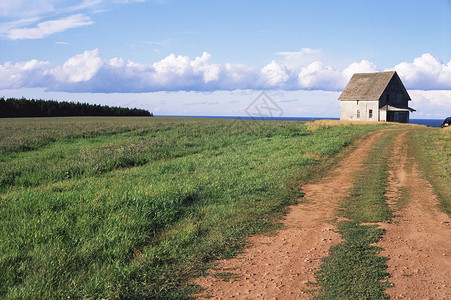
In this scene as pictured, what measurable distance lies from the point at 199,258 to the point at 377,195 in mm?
6138

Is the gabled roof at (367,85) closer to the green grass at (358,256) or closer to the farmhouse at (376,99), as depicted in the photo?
the farmhouse at (376,99)

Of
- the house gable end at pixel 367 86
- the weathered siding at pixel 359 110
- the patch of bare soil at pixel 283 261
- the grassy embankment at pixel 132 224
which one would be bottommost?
the patch of bare soil at pixel 283 261

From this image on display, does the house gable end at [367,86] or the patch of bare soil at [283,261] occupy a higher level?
the house gable end at [367,86]

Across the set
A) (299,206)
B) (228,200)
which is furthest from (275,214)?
(228,200)

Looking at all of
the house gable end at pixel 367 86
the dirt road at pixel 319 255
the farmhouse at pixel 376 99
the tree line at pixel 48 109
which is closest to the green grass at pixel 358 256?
the dirt road at pixel 319 255

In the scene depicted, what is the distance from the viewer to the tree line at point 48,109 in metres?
75.4

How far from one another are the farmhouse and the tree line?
6451 centimetres

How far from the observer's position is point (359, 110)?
55.2m

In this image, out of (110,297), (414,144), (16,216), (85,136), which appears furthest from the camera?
(85,136)

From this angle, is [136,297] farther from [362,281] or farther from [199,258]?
[362,281]

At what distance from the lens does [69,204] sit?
8.05m

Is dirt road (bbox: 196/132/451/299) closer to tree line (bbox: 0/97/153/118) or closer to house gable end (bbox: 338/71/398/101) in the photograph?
house gable end (bbox: 338/71/398/101)

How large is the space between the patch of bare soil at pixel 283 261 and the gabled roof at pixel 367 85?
166ft

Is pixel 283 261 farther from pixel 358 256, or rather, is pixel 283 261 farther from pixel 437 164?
pixel 437 164
